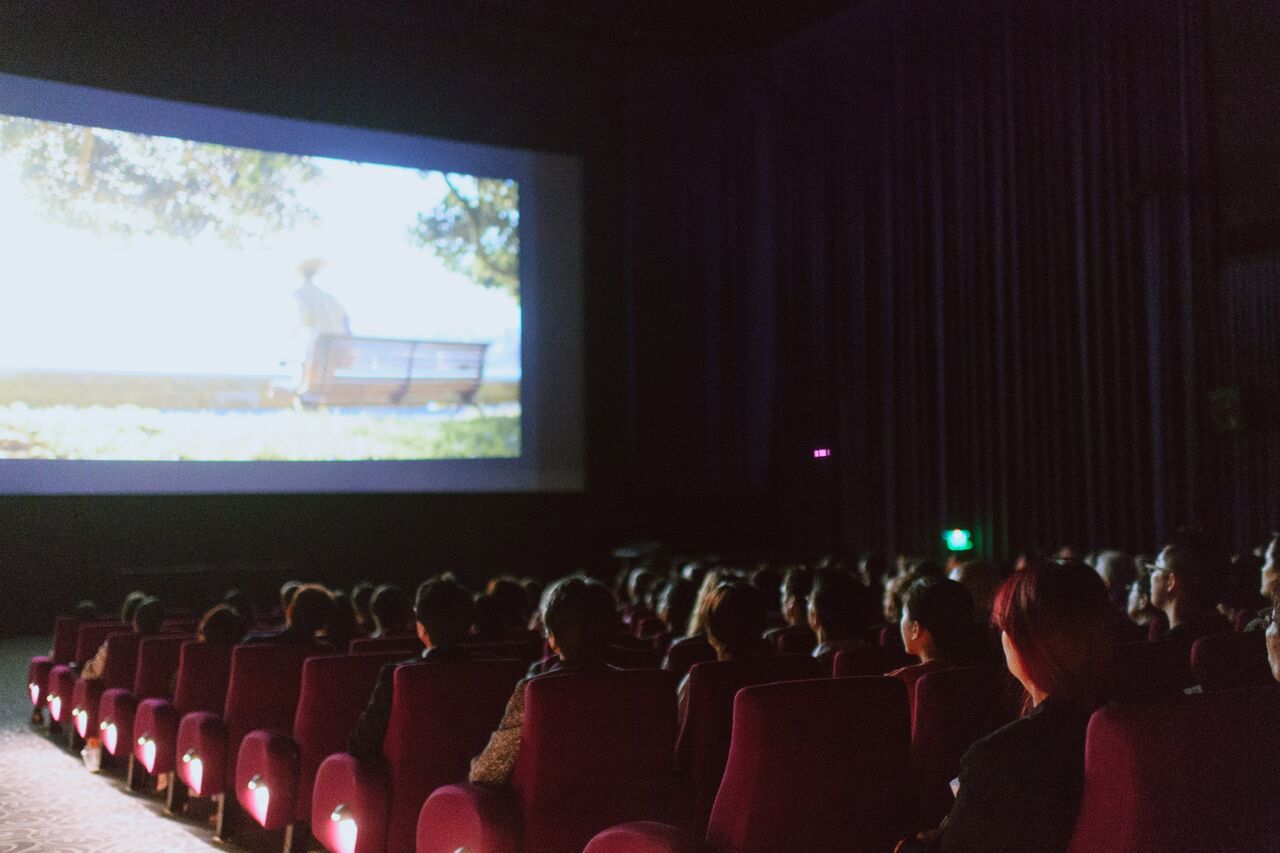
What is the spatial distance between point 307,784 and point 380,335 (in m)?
8.20

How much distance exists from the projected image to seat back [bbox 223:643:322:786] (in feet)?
23.6

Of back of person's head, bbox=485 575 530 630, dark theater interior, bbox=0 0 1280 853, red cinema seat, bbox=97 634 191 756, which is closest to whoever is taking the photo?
red cinema seat, bbox=97 634 191 756

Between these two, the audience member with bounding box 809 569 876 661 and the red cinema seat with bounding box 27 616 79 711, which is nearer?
the audience member with bounding box 809 569 876 661

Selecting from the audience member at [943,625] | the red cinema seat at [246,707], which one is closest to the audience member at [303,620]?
the red cinema seat at [246,707]

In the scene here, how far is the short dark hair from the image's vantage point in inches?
182

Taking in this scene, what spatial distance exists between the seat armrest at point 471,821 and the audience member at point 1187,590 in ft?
8.28

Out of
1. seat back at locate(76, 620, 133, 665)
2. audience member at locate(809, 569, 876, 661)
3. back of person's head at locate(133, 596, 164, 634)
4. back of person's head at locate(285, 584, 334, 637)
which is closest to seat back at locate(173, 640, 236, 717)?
back of person's head at locate(285, 584, 334, 637)

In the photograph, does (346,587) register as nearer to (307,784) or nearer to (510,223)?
(510,223)

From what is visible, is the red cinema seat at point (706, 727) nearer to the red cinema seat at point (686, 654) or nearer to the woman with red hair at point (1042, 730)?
the red cinema seat at point (686, 654)

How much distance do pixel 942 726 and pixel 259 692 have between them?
2.45 metres

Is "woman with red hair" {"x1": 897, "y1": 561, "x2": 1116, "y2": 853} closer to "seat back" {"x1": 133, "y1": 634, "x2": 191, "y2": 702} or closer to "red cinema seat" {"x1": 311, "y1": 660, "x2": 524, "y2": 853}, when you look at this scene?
"red cinema seat" {"x1": 311, "y1": 660, "x2": 524, "y2": 853}

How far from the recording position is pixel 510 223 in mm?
12867

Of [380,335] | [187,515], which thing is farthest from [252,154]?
[187,515]

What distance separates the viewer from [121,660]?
5.52 metres
